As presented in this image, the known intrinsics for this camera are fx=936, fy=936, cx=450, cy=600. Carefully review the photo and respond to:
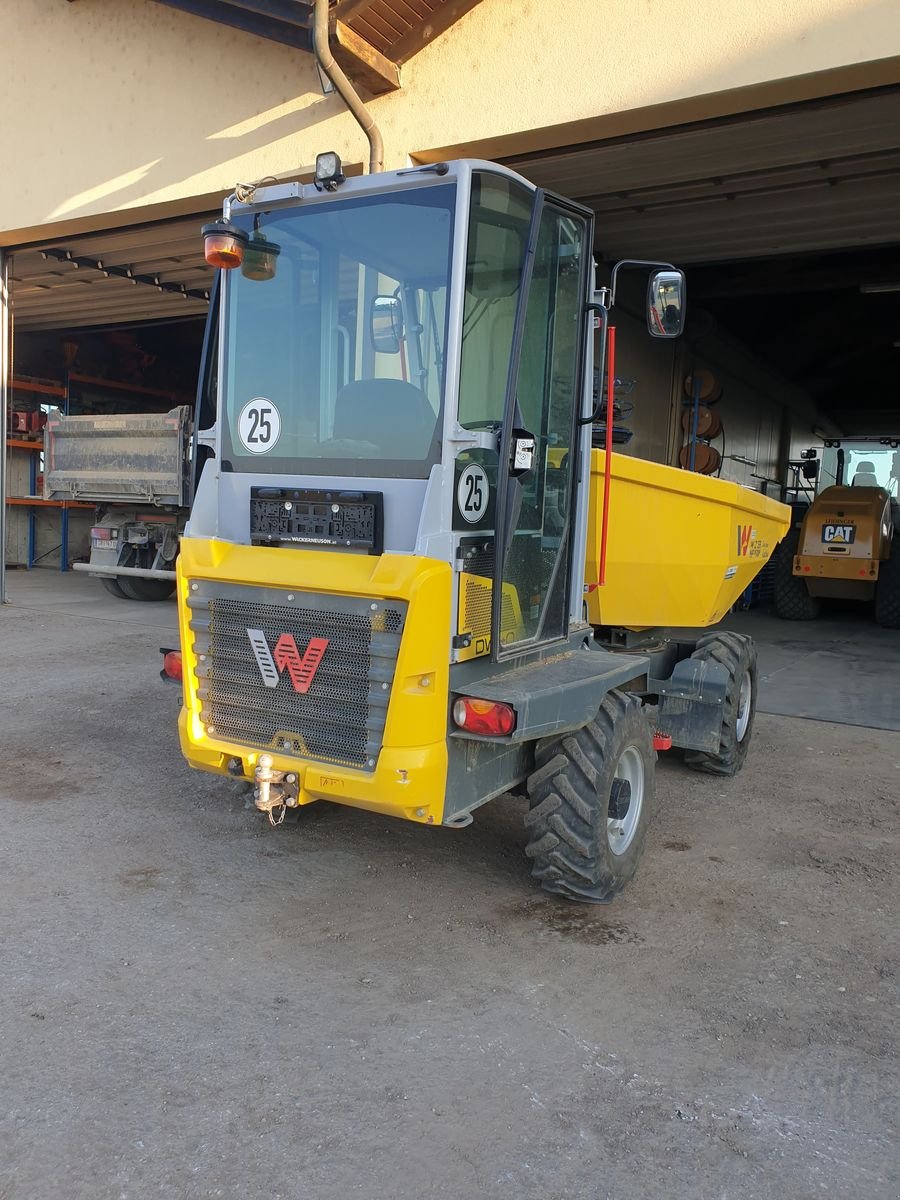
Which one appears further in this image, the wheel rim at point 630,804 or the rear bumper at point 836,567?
the rear bumper at point 836,567

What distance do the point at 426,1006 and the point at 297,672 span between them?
123 cm

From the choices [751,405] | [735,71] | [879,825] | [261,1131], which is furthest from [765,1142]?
[751,405]

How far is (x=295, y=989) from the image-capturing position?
3.09 meters

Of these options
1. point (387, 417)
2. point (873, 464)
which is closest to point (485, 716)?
point (387, 417)

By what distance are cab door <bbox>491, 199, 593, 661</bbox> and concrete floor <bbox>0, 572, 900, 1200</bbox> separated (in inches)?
46.6

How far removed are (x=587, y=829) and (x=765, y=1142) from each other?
126 centimetres

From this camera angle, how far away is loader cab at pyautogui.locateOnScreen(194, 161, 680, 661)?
10.8 feet

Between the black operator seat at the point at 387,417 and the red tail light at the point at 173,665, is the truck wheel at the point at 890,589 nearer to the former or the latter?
the black operator seat at the point at 387,417

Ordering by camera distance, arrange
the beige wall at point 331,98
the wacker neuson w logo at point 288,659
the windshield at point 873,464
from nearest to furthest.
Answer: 1. the wacker neuson w logo at point 288,659
2. the beige wall at point 331,98
3. the windshield at point 873,464

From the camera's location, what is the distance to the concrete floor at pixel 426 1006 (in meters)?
2.32

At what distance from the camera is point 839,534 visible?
1270 centimetres

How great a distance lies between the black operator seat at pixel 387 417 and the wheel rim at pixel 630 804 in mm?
1554

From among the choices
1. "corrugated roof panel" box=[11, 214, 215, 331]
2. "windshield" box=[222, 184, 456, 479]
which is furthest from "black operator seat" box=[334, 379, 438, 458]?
"corrugated roof panel" box=[11, 214, 215, 331]

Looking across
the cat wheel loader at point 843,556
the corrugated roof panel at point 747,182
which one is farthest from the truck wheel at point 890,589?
the corrugated roof panel at point 747,182
